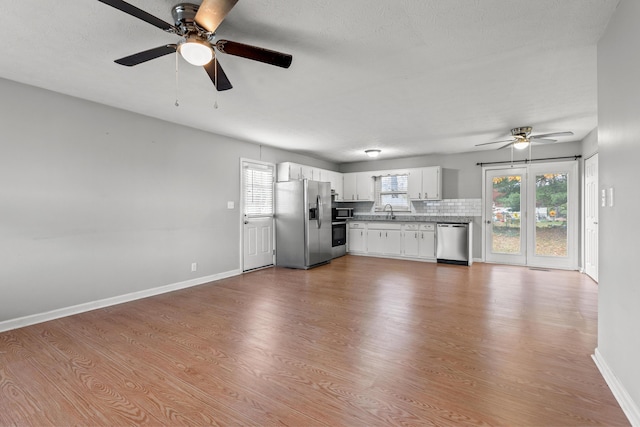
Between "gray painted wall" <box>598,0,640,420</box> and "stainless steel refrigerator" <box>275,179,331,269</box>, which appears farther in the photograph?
"stainless steel refrigerator" <box>275,179,331,269</box>

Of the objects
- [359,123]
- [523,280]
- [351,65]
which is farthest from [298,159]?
[523,280]

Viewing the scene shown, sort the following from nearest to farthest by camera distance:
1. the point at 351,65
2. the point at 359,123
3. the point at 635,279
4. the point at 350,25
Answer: the point at 635,279 < the point at 350,25 < the point at 351,65 < the point at 359,123

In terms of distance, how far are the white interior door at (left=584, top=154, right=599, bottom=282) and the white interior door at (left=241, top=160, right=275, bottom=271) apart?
18.0 ft

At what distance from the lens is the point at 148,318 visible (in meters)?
3.33

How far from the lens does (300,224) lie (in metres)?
6.05

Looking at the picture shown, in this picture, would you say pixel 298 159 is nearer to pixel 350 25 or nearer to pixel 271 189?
pixel 271 189

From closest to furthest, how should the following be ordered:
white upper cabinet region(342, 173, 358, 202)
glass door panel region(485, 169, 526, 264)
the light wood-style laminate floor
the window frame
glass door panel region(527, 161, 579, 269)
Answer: the light wood-style laminate floor < glass door panel region(527, 161, 579, 269) < glass door panel region(485, 169, 526, 264) < the window frame < white upper cabinet region(342, 173, 358, 202)

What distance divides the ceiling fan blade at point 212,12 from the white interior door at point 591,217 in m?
5.72

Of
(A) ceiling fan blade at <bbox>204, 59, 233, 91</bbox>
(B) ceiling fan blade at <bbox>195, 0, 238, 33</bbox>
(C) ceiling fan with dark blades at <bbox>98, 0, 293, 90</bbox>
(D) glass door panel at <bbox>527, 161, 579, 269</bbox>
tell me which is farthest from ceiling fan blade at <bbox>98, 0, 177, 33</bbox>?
(D) glass door panel at <bbox>527, 161, 579, 269</bbox>

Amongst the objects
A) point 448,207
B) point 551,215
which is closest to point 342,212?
point 448,207

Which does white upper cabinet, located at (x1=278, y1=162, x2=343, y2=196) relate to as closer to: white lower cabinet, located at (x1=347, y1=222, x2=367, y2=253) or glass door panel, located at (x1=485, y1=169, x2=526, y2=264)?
white lower cabinet, located at (x1=347, y1=222, x2=367, y2=253)

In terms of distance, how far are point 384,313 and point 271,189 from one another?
3686 millimetres

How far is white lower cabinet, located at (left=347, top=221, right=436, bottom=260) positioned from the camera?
680cm

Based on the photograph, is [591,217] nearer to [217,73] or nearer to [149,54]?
[217,73]
